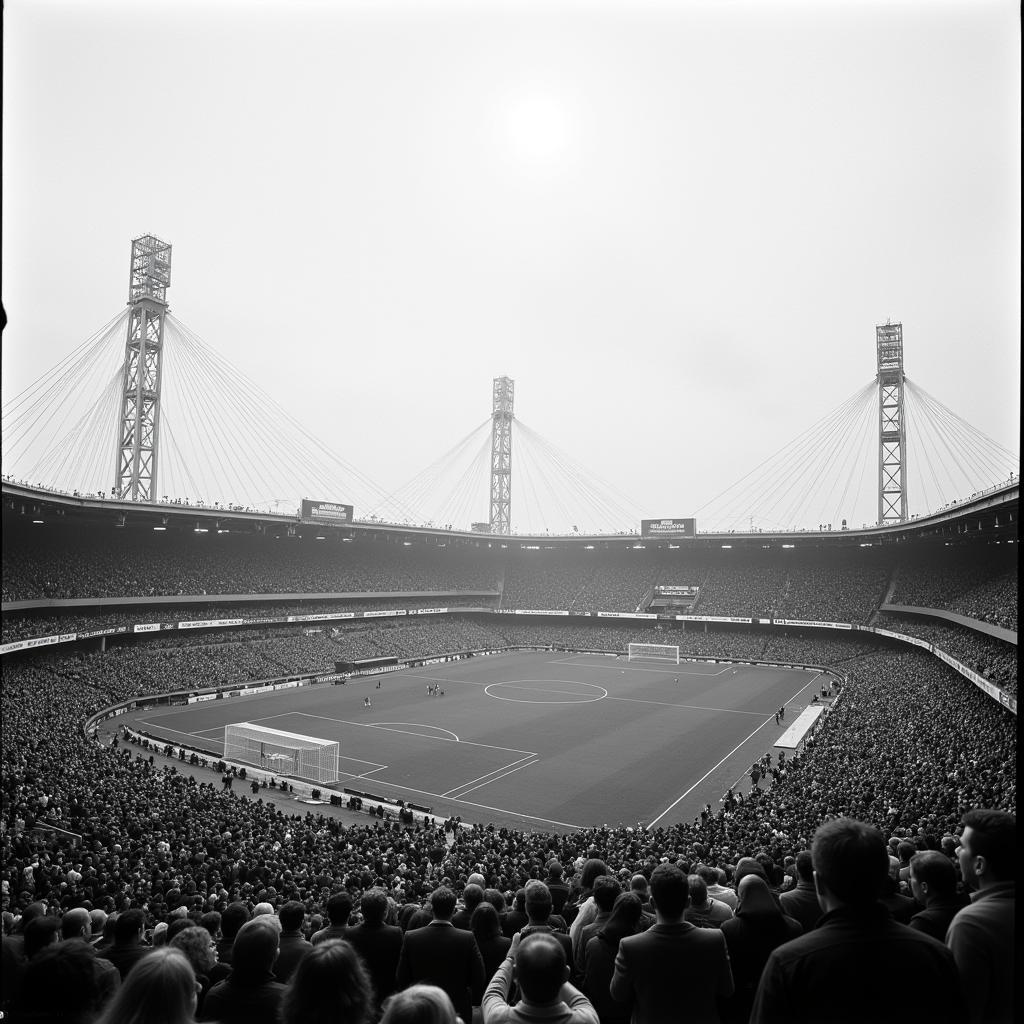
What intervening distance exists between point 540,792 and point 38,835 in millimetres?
18564

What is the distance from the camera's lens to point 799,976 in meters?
2.83

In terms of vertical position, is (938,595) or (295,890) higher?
(938,595)

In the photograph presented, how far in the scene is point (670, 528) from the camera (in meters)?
84.8

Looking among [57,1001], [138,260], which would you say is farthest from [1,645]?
[57,1001]

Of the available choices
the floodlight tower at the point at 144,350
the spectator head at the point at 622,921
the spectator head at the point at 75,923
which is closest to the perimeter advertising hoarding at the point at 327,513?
the floodlight tower at the point at 144,350

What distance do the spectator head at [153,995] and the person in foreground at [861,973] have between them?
2.48 m

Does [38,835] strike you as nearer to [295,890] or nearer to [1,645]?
[295,890]

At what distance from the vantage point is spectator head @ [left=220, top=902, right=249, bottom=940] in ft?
22.5

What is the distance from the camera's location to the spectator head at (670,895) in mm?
4340

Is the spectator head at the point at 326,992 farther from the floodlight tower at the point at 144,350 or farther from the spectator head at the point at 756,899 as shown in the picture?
the floodlight tower at the point at 144,350

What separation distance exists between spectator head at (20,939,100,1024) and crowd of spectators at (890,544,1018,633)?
42400 mm

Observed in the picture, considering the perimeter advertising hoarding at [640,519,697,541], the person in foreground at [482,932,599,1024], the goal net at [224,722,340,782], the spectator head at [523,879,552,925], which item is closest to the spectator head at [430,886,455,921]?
the spectator head at [523,879,552,925]

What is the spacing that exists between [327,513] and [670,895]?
6872 centimetres

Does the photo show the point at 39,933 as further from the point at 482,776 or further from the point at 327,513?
the point at 327,513
